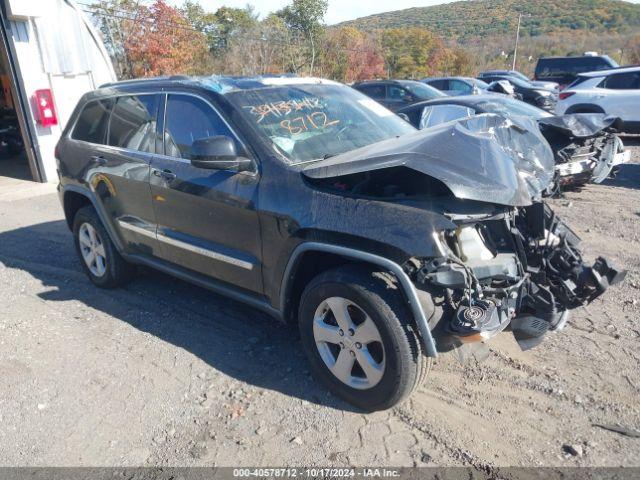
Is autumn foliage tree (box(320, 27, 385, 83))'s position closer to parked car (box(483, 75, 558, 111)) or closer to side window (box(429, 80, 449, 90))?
side window (box(429, 80, 449, 90))

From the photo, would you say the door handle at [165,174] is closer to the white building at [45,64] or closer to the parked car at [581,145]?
the parked car at [581,145]

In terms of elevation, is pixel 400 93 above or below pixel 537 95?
above

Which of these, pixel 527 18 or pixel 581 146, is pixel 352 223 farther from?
pixel 527 18

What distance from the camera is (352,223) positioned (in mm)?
Answer: 2883

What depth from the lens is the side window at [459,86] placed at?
58.8ft

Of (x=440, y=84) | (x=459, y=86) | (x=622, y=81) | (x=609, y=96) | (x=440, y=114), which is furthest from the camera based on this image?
(x=440, y=84)

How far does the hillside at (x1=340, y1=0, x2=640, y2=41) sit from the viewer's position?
66.2m

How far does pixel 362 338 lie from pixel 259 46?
23890mm

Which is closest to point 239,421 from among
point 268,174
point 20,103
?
point 268,174

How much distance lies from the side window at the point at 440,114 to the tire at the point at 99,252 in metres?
5.30

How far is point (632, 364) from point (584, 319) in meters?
0.62

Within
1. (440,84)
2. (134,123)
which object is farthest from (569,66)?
(134,123)

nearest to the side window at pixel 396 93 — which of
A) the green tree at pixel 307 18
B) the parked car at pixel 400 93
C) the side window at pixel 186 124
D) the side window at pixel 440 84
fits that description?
the parked car at pixel 400 93

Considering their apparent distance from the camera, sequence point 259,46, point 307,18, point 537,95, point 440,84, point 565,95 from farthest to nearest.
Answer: point 307,18 → point 259,46 → point 440,84 → point 537,95 → point 565,95
